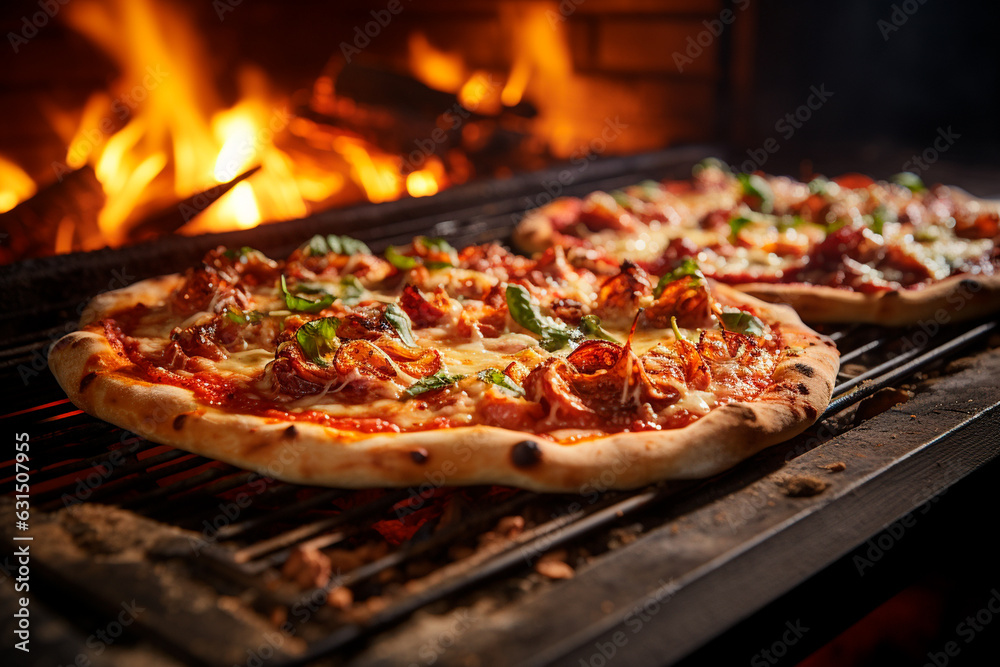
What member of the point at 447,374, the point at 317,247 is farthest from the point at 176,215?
the point at 447,374

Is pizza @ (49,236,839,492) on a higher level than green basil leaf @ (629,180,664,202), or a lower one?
lower

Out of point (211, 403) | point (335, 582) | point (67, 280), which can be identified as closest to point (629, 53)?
point (67, 280)

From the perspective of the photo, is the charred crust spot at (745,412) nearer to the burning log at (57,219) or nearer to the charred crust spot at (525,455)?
the charred crust spot at (525,455)

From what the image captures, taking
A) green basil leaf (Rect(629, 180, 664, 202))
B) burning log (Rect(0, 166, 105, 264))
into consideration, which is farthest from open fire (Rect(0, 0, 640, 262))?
green basil leaf (Rect(629, 180, 664, 202))

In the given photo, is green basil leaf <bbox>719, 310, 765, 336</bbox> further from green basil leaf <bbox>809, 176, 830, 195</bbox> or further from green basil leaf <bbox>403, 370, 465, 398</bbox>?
green basil leaf <bbox>809, 176, 830, 195</bbox>

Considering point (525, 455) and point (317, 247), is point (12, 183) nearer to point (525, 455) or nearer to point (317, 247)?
point (317, 247)

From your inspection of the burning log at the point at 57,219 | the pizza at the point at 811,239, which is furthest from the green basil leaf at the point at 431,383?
the burning log at the point at 57,219

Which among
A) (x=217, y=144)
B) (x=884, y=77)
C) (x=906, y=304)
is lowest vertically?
(x=906, y=304)
